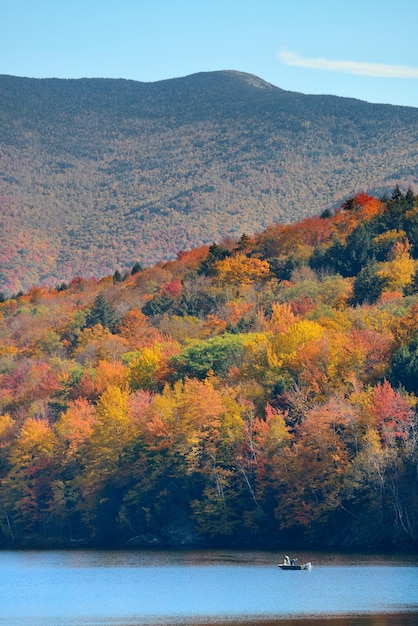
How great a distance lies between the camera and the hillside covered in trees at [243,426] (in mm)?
81625

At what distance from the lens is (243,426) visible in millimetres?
→ 89188

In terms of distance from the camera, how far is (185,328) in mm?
137125

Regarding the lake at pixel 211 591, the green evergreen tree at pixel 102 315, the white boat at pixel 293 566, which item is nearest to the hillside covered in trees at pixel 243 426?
the lake at pixel 211 591

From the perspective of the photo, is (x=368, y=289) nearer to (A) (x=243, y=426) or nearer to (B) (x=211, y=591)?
(A) (x=243, y=426)

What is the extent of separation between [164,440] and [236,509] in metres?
8.17

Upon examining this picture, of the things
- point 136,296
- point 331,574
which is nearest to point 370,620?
point 331,574

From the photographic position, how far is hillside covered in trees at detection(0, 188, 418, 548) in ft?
268

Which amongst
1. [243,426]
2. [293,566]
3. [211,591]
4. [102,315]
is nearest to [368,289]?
[243,426]

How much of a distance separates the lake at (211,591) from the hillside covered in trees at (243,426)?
17.8 feet

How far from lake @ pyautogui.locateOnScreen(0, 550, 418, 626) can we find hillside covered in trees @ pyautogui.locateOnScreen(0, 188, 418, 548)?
5.42 m

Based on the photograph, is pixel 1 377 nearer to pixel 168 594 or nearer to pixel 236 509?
pixel 236 509

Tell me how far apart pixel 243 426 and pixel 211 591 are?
83.0 feet

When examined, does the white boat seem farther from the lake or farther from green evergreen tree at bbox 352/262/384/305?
green evergreen tree at bbox 352/262/384/305

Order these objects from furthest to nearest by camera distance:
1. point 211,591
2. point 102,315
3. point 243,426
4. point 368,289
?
point 102,315
point 368,289
point 243,426
point 211,591
